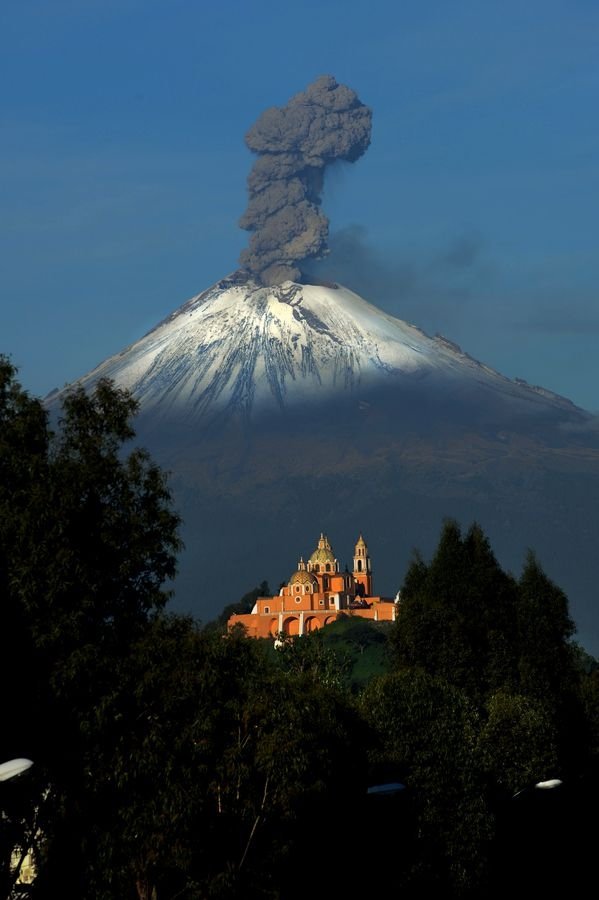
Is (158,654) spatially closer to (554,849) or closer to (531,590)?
(554,849)

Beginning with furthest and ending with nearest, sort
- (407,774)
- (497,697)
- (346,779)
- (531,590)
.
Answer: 1. (531,590)
2. (497,697)
3. (407,774)
4. (346,779)

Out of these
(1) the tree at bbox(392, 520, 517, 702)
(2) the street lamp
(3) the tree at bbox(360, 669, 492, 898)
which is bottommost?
(2) the street lamp

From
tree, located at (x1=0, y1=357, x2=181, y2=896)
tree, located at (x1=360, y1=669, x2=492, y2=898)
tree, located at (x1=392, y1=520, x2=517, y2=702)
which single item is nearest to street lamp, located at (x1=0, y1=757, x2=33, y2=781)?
tree, located at (x1=0, y1=357, x2=181, y2=896)

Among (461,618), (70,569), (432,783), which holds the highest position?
(461,618)

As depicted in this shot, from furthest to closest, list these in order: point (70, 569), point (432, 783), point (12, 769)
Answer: point (432, 783), point (70, 569), point (12, 769)

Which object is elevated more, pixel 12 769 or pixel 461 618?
pixel 461 618

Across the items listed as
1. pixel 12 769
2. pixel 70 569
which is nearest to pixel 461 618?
pixel 70 569

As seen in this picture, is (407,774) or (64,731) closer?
(64,731)

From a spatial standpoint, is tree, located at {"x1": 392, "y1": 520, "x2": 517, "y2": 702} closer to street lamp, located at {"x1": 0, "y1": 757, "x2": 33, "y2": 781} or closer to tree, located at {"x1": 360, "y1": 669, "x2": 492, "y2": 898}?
tree, located at {"x1": 360, "y1": 669, "x2": 492, "y2": 898}

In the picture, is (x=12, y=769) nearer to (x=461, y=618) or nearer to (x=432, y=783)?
(x=432, y=783)

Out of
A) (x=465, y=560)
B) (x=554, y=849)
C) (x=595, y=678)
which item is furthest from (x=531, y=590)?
(x=554, y=849)

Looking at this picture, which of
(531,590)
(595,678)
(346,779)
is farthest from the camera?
(595,678)
